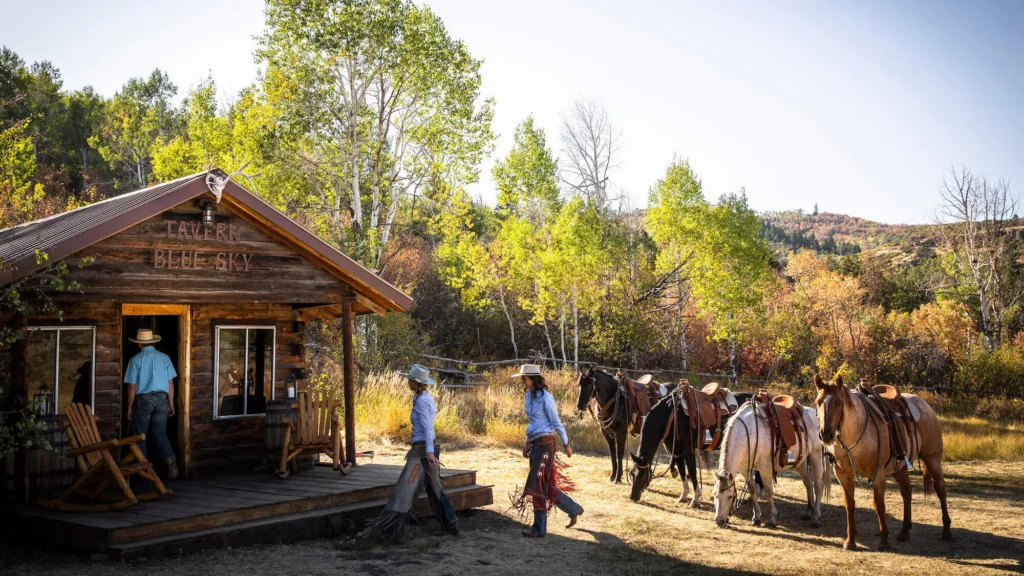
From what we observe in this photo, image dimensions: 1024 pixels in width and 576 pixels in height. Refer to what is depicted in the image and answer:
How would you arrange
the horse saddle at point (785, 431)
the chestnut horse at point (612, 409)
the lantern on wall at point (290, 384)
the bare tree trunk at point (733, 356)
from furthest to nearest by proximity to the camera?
the bare tree trunk at point (733, 356) < the chestnut horse at point (612, 409) < the lantern on wall at point (290, 384) < the horse saddle at point (785, 431)

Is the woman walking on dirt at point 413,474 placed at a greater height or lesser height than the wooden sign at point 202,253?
lesser

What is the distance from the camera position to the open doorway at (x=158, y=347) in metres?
10.3

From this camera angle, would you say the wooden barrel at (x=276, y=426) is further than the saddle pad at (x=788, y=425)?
No

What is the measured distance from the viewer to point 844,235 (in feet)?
333

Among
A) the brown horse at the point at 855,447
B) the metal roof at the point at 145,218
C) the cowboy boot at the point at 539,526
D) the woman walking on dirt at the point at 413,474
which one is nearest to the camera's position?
the metal roof at the point at 145,218

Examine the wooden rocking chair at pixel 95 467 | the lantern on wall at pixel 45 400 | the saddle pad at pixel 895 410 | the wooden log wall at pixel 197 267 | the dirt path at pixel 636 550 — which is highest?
the wooden log wall at pixel 197 267

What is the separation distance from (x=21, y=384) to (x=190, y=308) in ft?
8.58

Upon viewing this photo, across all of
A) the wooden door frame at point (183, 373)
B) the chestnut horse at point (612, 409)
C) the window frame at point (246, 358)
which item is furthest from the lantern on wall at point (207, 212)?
the chestnut horse at point (612, 409)

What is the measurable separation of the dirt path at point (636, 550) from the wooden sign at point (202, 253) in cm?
329

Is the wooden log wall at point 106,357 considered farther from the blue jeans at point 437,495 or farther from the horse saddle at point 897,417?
the horse saddle at point 897,417

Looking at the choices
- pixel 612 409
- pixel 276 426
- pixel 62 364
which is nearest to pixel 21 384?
pixel 62 364

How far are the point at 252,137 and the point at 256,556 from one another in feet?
68.6

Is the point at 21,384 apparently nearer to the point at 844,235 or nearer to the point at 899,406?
the point at 899,406

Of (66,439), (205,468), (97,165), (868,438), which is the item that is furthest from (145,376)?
(97,165)
